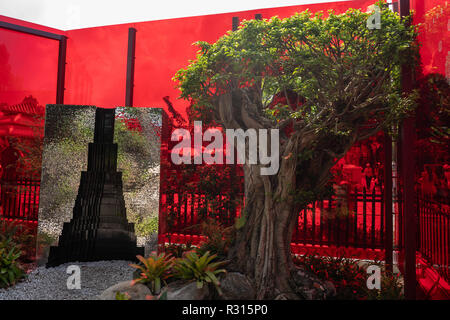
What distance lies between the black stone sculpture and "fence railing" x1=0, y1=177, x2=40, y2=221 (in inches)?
110

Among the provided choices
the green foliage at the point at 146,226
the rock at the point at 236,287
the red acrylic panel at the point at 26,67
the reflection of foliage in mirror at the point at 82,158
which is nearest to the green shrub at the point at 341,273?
the rock at the point at 236,287

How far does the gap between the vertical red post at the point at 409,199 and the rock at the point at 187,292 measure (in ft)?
10.6

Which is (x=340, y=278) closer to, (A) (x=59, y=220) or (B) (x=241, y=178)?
(B) (x=241, y=178)

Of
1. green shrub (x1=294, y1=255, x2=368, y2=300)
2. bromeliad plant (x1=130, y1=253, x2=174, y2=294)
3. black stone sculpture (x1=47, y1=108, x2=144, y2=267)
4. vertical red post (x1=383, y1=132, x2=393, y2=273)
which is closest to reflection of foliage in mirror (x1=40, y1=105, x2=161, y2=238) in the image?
black stone sculpture (x1=47, y1=108, x2=144, y2=267)

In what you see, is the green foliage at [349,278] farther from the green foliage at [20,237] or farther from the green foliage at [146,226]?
the green foliage at [20,237]

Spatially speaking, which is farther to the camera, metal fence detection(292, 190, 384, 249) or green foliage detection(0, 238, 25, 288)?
metal fence detection(292, 190, 384, 249)

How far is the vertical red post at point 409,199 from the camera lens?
14.0ft

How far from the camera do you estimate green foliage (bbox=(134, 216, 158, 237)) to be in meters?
5.02

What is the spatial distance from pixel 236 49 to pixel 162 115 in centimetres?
194

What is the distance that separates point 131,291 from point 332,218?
4.45 m

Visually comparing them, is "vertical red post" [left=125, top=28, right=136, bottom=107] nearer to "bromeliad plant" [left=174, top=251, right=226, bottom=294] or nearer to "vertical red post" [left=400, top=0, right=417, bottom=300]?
"bromeliad plant" [left=174, top=251, right=226, bottom=294]

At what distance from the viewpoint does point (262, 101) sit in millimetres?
5188

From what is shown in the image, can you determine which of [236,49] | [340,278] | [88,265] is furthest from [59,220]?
[340,278]

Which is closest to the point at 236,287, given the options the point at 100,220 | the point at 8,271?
the point at 100,220
